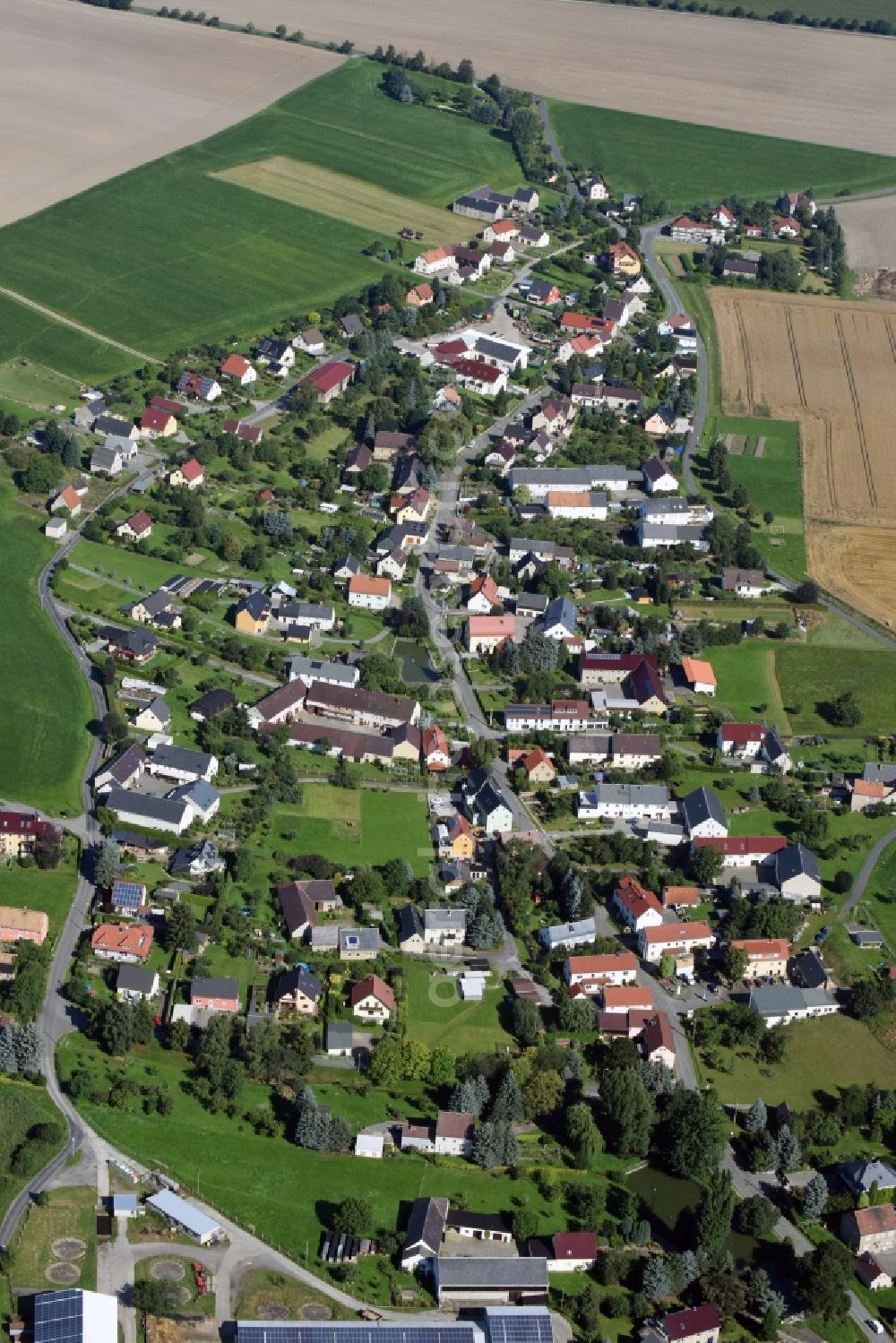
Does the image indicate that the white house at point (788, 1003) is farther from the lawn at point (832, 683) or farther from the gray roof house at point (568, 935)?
the lawn at point (832, 683)

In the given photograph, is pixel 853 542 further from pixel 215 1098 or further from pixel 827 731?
pixel 215 1098

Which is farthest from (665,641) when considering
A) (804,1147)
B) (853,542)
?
(804,1147)

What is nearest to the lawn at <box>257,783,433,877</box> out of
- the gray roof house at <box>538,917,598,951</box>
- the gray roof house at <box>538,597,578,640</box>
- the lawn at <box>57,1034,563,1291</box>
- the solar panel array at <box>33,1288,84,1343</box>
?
the gray roof house at <box>538,917,598,951</box>

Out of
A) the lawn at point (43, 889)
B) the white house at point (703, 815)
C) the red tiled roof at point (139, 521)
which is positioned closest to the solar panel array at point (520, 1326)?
the lawn at point (43, 889)

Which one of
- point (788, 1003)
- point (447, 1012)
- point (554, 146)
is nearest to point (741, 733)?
point (788, 1003)

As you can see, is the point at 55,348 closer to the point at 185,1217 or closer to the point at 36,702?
the point at 36,702

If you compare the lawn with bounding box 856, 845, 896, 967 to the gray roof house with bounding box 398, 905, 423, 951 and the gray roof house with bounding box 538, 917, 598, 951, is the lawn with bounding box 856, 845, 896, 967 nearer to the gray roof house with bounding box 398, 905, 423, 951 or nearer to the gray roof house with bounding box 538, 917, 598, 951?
the gray roof house with bounding box 538, 917, 598, 951
